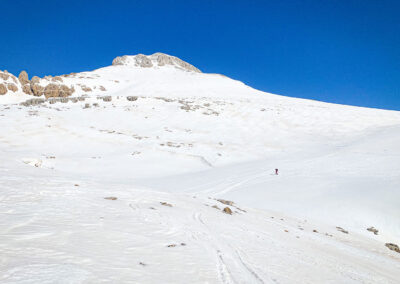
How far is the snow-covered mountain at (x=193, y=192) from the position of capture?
135 inches

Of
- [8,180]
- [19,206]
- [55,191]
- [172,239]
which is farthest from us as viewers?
[8,180]

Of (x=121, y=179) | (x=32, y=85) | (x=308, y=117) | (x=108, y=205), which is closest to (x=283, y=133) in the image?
(x=308, y=117)

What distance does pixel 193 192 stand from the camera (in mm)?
13484

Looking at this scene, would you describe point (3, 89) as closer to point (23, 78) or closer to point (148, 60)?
point (23, 78)

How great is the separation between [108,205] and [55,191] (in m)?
1.82

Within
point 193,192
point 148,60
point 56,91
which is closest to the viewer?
point 193,192

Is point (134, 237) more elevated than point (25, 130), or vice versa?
point (25, 130)

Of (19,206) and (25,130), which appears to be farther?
(25,130)

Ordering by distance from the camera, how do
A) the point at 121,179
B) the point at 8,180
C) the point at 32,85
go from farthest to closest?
the point at 32,85
the point at 121,179
the point at 8,180

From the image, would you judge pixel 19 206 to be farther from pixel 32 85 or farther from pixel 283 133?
pixel 32 85

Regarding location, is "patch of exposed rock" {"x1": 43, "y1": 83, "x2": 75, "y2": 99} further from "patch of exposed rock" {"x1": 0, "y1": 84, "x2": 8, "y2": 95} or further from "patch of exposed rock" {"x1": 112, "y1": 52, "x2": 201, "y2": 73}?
"patch of exposed rock" {"x1": 112, "y1": 52, "x2": 201, "y2": 73}

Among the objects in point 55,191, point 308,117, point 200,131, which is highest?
point 308,117

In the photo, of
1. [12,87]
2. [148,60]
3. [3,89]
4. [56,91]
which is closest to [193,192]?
[56,91]

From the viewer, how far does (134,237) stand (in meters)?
4.16
